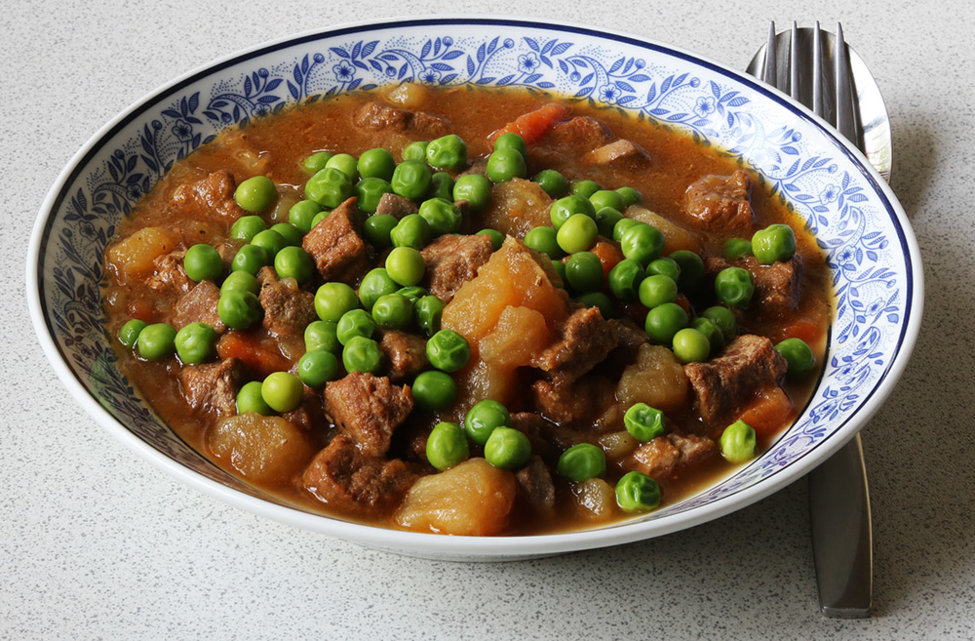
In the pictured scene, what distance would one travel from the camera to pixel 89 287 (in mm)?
4078

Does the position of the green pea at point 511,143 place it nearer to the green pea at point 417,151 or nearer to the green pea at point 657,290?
the green pea at point 417,151

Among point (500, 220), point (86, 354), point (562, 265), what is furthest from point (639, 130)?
point (86, 354)

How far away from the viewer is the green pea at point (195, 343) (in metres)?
3.82

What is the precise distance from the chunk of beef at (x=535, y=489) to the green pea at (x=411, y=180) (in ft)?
5.42

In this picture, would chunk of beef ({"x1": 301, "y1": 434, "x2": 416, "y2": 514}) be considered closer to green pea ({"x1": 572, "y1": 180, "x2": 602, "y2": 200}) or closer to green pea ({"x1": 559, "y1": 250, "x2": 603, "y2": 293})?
green pea ({"x1": 559, "y1": 250, "x2": 603, "y2": 293})

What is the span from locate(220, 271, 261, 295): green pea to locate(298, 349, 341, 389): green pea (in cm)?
49

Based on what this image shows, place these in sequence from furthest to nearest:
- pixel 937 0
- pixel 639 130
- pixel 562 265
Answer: pixel 937 0 < pixel 639 130 < pixel 562 265

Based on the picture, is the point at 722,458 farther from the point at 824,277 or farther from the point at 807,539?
the point at 824,277

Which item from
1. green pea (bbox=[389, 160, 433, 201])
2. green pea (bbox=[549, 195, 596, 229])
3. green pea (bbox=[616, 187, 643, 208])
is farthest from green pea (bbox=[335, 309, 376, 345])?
green pea (bbox=[616, 187, 643, 208])

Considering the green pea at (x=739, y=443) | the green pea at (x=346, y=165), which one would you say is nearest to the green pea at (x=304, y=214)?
the green pea at (x=346, y=165)

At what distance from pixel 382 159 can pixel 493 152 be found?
60 centimetres

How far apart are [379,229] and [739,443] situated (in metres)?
1.81

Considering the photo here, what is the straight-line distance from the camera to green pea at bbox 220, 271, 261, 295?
404cm

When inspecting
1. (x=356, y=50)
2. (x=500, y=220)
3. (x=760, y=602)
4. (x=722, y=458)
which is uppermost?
(x=356, y=50)
